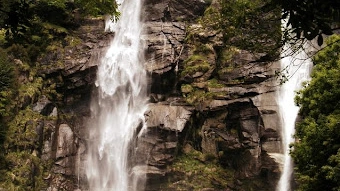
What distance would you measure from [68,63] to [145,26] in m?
6.01

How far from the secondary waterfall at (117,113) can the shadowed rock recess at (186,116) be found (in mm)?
→ 523

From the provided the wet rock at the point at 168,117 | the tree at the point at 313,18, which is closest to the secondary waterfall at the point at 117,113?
the wet rock at the point at 168,117

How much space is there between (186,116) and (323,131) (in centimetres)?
1056

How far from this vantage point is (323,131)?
429 inches

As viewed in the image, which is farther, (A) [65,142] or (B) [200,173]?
(B) [200,173]

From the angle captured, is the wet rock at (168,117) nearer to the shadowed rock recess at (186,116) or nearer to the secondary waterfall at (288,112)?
the shadowed rock recess at (186,116)

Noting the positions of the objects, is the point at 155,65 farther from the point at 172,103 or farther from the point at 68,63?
the point at 68,63

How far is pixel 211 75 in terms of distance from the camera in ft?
73.2

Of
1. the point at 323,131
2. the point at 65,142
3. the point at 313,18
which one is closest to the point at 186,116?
the point at 65,142

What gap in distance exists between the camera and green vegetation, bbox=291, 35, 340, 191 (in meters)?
10.4

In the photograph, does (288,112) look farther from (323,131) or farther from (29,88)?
(29,88)

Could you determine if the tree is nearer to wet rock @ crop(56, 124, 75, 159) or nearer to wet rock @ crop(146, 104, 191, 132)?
wet rock @ crop(146, 104, 191, 132)

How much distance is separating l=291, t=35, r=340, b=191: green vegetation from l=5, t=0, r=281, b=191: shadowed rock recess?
6.05 m

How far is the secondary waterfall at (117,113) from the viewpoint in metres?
20.9
